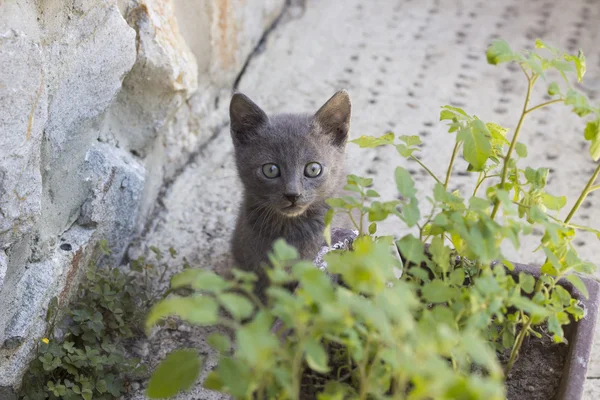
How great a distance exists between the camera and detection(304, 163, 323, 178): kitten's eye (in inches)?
87.1

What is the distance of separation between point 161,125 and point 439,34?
6.64 feet

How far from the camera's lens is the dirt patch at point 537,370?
1613mm

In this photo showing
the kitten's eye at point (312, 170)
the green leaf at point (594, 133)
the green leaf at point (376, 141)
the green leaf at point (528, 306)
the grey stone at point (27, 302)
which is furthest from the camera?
the kitten's eye at point (312, 170)

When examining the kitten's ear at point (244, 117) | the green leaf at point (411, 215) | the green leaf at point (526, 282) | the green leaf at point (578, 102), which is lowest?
the green leaf at point (526, 282)

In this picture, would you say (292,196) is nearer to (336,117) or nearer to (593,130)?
(336,117)

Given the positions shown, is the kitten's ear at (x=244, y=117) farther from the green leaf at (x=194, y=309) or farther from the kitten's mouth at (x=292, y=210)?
the green leaf at (x=194, y=309)

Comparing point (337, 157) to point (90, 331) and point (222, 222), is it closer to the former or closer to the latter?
point (222, 222)

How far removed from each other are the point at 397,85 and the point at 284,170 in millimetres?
1496

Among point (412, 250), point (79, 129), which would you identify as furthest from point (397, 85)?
point (412, 250)

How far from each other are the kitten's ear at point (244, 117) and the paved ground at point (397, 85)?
0.55 metres

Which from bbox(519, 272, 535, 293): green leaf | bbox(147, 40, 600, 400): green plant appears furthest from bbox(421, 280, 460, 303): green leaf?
bbox(519, 272, 535, 293): green leaf

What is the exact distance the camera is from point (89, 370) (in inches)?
76.5

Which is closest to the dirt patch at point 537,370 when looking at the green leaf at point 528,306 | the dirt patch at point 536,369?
the dirt patch at point 536,369

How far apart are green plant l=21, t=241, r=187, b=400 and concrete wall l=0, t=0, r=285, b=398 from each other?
0.06 m
